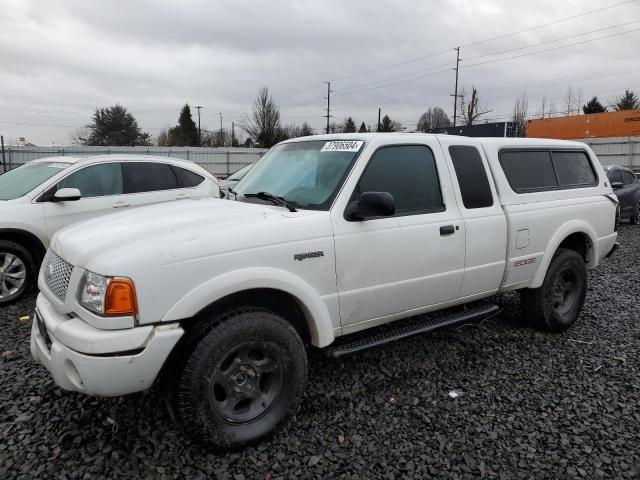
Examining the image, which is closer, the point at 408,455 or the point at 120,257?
the point at 120,257

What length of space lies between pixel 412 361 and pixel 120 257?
2594 mm

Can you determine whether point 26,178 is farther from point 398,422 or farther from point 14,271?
point 398,422

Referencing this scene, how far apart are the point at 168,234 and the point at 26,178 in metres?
4.49

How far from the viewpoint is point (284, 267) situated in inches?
114

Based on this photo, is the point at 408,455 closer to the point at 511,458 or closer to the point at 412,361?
the point at 511,458

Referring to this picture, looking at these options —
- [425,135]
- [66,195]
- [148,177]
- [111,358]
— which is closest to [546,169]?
[425,135]

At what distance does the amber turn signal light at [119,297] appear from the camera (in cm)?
243

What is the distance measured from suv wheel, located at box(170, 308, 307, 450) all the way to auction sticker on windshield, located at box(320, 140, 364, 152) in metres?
1.35

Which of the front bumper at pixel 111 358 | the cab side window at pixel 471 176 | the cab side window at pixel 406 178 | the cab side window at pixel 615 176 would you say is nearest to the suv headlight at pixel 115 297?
the front bumper at pixel 111 358

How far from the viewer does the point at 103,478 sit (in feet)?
8.48

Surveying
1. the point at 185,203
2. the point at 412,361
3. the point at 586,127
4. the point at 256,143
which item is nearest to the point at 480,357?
the point at 412,361

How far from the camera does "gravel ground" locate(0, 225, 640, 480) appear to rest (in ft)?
8.94

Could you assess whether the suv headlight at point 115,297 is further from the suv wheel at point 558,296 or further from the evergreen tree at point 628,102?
the evergreen tree at point 628,102

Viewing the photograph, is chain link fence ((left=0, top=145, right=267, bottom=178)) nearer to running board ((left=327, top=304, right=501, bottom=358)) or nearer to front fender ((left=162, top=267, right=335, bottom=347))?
running board ((left=327, top=304, right=501, bottom=358))
